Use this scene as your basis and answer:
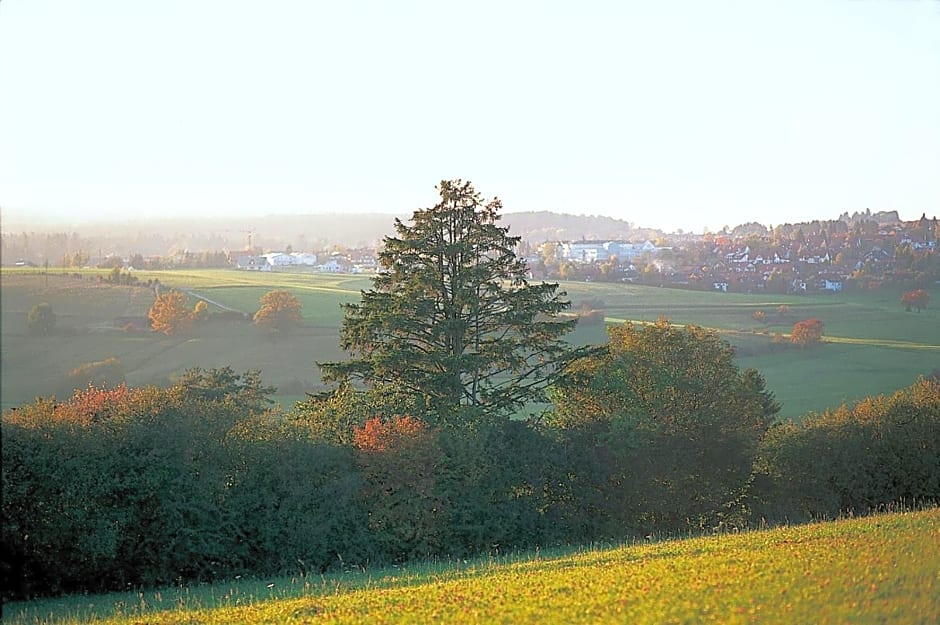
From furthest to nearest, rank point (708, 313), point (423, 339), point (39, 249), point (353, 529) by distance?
point (708, 313) < point (423, 339) < point (353, 529) < point (39, 249)

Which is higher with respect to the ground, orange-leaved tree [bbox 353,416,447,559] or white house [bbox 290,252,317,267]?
white house [bbox 290,252,317,267]

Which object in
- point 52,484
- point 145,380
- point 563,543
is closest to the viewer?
point 52,484

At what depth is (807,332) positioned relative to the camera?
59.5 metres

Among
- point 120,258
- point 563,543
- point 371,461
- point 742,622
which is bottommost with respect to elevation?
point 563,543

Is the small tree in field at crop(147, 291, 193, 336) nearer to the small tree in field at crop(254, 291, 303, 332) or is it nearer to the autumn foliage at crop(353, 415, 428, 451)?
the small tree in field at crop(254, 291, 303, 332)

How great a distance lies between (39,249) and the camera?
13.2 metres

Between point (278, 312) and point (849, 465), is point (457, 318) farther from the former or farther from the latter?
point (278, 312)

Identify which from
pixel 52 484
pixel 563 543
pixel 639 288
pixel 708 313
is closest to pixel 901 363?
pixel 708 313

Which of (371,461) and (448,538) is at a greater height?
(371,461)

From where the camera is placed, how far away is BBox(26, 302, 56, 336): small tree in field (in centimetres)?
1254

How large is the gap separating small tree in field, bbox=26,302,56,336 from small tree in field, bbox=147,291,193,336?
2767cm

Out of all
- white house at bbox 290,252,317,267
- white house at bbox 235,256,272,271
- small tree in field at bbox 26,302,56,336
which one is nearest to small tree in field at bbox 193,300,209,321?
Answer: white house at bbox 235,256,272,271

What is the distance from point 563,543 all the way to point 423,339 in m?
10.5

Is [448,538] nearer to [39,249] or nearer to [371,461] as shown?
[371,461]
